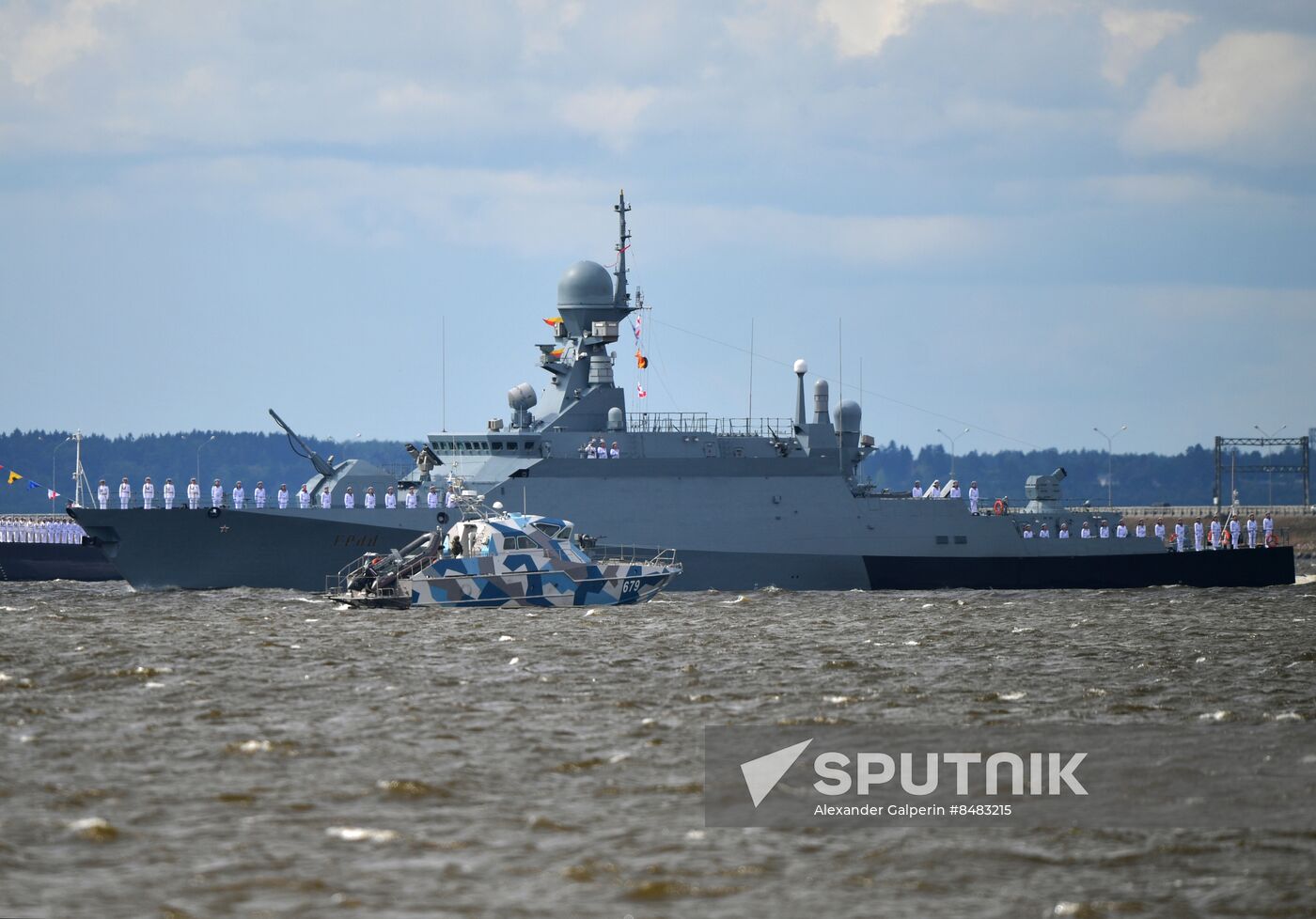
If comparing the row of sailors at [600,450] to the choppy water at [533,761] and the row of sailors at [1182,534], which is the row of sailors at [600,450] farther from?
the row of sailors at [1182,534]

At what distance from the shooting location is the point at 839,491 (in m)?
36.2

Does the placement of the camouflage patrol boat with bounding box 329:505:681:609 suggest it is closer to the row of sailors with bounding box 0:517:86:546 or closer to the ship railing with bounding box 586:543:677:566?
the ship railing with bounding box 586:543:677:566

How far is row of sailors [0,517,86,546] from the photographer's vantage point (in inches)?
1891

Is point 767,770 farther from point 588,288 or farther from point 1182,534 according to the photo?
point 1182,534

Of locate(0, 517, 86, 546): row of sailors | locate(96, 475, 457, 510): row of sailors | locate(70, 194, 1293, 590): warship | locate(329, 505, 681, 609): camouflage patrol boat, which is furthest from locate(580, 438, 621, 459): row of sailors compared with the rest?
locate(0, 517, 86, 546): row of sailors

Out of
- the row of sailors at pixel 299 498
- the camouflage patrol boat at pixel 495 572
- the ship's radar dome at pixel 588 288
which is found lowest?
the camouflage patrol boat at pixel 495 572

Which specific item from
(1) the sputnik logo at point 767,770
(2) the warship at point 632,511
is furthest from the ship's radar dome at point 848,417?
(1) the sputnik logo at point 767,770

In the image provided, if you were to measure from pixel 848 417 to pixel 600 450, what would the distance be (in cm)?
667

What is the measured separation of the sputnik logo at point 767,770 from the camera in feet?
40.4

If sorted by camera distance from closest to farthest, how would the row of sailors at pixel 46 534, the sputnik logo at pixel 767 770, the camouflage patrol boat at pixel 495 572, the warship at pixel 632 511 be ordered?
the sputnik logo at pixel 767 770 → the camouflage patrol boat at pixel 495 572 → the warship at pixel 632 511 → the row of sailors at pixel 46 534

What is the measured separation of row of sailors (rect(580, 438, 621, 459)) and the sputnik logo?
20.9 meters

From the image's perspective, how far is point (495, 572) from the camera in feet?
93.1

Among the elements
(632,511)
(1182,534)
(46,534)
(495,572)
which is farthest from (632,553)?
(46,534)

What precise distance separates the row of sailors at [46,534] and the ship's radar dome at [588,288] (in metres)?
17.1
